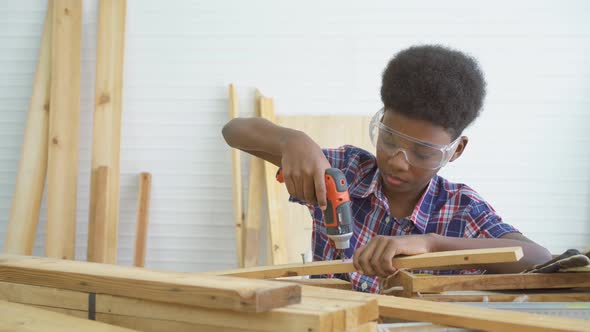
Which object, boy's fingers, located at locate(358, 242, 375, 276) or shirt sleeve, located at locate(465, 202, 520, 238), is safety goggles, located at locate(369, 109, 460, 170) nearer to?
shirt sleeve, located at locate(465, 202, 520, 238)

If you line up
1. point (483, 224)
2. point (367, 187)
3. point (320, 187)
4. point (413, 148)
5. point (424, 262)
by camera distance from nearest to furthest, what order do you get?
1. point (424, 262)
2. point (320, 187)
3. point (413, 148)
4. point (483, 224)
5. point (367, 187)

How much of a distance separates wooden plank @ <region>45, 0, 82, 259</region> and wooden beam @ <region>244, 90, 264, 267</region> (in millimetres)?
1375

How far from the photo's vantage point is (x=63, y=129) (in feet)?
16.0

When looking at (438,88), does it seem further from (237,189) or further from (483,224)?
(237,189)

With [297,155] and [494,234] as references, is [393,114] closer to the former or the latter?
[297,155]

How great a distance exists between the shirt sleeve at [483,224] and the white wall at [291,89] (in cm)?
251

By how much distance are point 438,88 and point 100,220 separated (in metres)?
3.37

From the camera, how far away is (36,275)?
1531 millimetres

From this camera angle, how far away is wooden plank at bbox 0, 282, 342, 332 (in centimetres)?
114

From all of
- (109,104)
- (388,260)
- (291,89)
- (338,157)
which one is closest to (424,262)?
(388,260)

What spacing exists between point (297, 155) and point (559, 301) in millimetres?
936

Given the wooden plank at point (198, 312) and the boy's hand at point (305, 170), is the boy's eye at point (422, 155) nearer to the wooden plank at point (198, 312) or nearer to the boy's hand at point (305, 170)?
the boy's hand at point (305, 170)

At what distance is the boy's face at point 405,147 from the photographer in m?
2.25

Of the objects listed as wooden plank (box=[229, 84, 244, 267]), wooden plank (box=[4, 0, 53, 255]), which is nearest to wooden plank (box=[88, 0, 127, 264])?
wooden plank (box=[4, 0, 53, 255])
